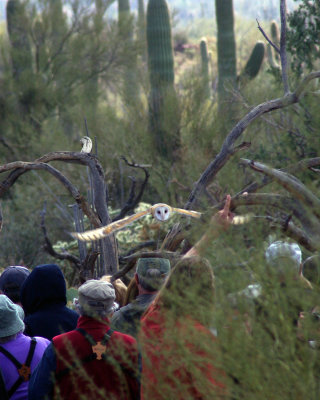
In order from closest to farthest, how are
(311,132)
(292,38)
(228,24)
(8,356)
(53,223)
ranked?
(8,356), (311,132), (292,38), (53,223), (228,24)

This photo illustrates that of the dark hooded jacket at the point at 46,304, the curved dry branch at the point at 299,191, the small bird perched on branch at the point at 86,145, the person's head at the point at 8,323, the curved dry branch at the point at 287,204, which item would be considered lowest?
the dark hooded jacket at the point at 46,304

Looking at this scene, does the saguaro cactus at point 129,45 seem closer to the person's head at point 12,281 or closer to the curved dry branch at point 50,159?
the curved dry branch at point 50,159

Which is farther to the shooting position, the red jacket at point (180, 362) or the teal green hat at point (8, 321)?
the teal green hat at point (8, 321)

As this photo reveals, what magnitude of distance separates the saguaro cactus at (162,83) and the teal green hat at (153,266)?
9.86 meters

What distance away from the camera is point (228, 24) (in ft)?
47.8

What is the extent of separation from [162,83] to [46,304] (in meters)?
10.8

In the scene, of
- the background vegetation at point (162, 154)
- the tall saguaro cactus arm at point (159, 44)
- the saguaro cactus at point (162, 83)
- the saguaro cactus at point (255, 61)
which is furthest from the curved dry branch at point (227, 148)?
the saguaro cactus at point (255, 61)

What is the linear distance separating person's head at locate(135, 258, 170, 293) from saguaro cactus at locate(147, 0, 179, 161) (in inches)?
389

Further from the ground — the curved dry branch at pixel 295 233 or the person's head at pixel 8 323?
the curved dry branch at pixel 295 233

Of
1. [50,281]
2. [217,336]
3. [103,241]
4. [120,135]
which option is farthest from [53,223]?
[217,336]

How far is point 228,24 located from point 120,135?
3.67m

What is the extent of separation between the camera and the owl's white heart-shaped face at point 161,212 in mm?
3424

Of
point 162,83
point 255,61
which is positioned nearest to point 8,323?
point 162,83

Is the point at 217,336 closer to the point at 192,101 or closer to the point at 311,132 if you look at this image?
the point at 311,132
